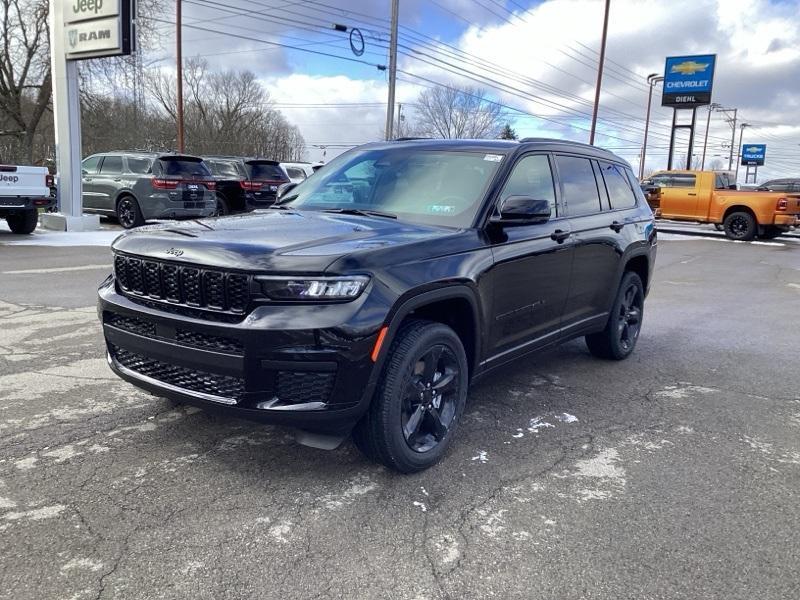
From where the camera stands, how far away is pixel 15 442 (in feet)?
11.8

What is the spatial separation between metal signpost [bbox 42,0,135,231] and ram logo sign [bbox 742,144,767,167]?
8646cm

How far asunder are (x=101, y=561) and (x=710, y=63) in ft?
156

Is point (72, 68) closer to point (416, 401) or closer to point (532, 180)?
point (532, 180)

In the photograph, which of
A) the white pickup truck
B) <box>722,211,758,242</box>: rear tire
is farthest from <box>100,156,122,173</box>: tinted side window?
<box>722,211,758,242</box>: rear tire

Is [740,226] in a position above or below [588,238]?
below

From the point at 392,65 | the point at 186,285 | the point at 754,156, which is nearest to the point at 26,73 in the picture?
the point at 392,65

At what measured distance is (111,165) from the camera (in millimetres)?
16250

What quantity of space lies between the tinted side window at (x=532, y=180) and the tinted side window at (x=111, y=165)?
13929 millimetres

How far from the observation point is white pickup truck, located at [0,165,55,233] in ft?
→ 40.3

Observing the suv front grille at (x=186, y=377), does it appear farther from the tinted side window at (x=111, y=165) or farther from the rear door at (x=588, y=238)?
the tinted side window at (x=111, y=165)

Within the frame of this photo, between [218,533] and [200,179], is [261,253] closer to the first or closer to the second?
[218,533]

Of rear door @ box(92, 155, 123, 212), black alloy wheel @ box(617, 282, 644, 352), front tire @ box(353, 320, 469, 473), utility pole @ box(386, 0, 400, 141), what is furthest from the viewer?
utility pole @ box(386, 0, 400, 141)

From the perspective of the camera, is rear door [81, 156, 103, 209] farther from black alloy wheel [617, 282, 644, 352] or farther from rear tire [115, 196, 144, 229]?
black alloy wheel [617, 282, 644, 352]

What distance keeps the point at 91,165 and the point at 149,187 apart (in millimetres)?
2680
